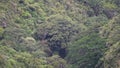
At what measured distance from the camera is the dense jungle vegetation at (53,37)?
30673 mm

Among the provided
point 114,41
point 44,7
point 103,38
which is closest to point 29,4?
point 44,7

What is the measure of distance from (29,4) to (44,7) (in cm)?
246

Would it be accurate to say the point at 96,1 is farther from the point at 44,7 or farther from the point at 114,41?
the point at 114,41

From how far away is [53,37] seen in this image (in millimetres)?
39969

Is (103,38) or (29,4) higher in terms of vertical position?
(103,38)

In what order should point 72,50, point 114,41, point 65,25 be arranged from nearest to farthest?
1. point 114,41
2. point 72,50
3. point 65,25

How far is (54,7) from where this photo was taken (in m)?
49.2

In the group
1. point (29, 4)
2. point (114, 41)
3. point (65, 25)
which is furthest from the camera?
Answer: point (29, 4)

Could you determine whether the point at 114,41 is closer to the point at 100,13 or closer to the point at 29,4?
the point at 29,4

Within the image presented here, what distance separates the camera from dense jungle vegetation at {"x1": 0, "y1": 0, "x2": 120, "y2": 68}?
101 ft

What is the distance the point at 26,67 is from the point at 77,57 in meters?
5.42

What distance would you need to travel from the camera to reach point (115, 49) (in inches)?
1052

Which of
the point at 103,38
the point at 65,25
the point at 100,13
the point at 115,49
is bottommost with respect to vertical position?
the point at 100,13

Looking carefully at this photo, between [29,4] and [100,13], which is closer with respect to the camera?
[29,4]
